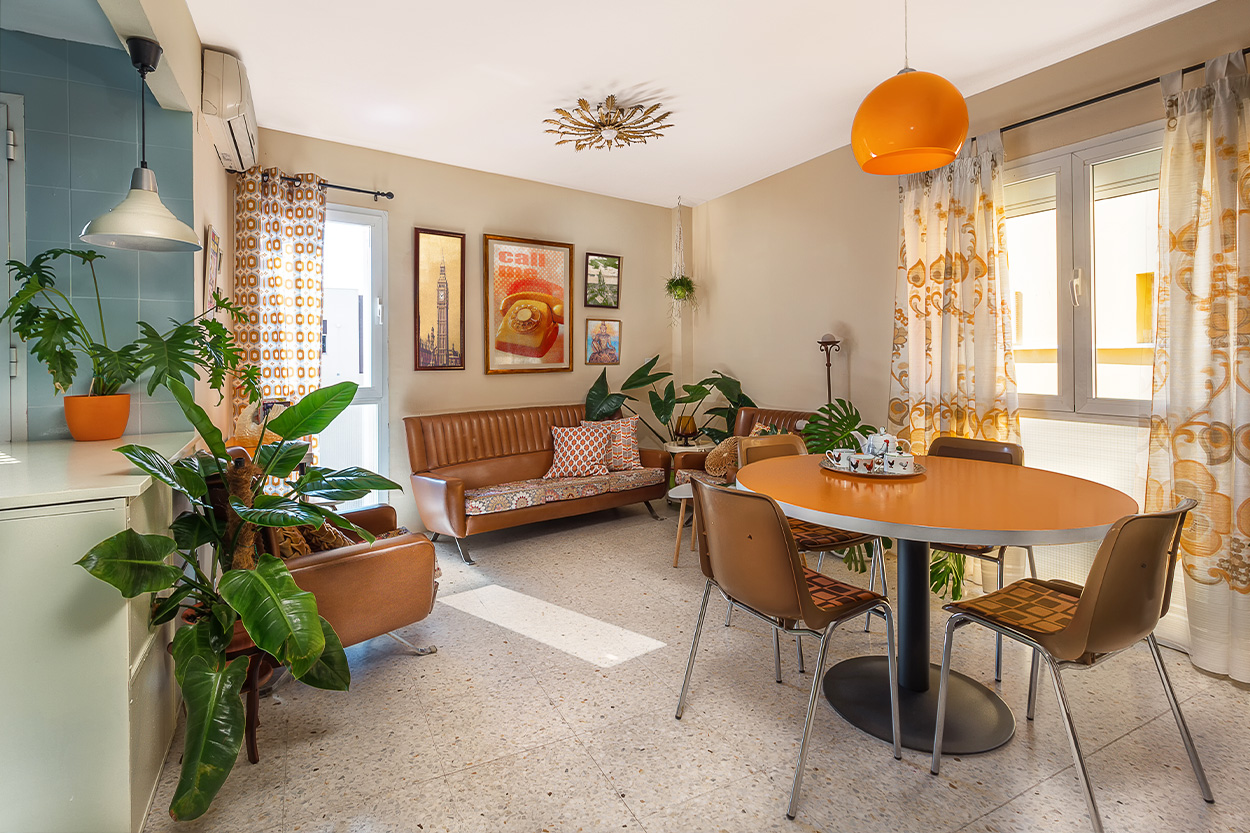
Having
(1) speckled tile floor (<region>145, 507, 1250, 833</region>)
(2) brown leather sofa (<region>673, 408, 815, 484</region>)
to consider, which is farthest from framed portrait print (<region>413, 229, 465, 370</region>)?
(1) speckled tile floor (<region>145, 507, 1250, 833</region>)

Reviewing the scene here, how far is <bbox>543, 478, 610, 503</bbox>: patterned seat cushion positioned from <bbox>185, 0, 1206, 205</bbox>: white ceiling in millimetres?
2430

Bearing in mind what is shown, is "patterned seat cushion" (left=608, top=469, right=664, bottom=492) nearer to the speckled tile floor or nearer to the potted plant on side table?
the speckled tile floor

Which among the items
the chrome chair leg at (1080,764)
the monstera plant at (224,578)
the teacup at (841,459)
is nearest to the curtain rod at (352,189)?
the monstera plant at (224,578)

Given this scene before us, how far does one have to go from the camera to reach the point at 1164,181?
8.43 ft

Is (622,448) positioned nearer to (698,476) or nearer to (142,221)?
(698,476)

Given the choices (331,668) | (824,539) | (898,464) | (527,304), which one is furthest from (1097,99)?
(331,668)

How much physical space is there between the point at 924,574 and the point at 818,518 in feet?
2.40

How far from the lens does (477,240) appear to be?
4707 millimetres

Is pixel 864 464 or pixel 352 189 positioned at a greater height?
pixel 352 189

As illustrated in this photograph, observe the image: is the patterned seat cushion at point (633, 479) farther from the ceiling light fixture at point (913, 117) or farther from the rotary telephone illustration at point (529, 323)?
the ceiling light fixture at point (913, 117)

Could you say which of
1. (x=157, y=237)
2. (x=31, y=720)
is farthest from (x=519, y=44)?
(x=31, y=720)

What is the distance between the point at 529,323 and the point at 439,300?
2.52 ft

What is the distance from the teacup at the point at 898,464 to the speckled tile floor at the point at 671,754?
0.89 meters

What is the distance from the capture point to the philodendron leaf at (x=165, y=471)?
1.60 metres
